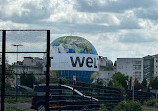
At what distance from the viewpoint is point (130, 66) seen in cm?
18350

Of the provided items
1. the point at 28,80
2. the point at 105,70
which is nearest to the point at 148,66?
the point at 105,70

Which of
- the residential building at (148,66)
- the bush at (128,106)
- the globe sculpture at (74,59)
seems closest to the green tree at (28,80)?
the bush at (128,106)

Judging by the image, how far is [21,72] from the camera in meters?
17.2

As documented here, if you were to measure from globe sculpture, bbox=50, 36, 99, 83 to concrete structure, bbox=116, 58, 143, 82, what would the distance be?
281 feet

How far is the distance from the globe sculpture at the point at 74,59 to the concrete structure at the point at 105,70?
74.1 m

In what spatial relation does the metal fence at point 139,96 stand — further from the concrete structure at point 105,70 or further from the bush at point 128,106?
the concrete structure at point 105,70

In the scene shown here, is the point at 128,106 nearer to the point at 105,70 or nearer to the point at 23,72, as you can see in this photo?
the point at 23,72

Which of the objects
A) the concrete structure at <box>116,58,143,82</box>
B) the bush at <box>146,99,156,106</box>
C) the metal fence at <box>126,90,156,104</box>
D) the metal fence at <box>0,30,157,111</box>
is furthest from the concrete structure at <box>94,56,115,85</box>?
the metal fence at <box>0,30,157,111</box>

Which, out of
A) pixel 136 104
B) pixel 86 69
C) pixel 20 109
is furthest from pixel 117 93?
pixel 86 69

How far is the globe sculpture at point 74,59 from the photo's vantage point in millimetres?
89375

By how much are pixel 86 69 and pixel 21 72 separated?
244ft

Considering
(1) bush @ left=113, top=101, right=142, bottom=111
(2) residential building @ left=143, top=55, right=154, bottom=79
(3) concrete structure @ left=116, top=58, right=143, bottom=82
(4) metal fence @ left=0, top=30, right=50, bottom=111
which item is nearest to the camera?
(4) metal fence @ left=0, top=30, right=50, bottom=111

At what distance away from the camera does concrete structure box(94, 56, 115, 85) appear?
175 metres

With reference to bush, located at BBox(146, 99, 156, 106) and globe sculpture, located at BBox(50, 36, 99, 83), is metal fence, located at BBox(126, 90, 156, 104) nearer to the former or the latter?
bush, located at BBox(146, 99, 156, 106)
